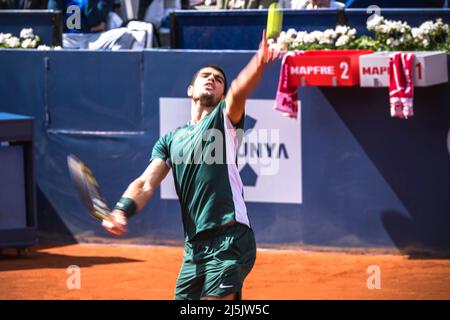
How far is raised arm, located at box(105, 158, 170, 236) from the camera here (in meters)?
5.64

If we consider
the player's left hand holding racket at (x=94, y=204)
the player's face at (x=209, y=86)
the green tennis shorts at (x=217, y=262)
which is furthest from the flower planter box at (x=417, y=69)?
the player's left hand holding racket at (x=94, y=204)

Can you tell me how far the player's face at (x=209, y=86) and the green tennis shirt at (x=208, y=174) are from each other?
0.12 m

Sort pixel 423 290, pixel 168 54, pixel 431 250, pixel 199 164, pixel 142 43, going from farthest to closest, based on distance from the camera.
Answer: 1. pixel 142 43
2. pixel 168 54
3. pixel 431 250
4. pixel 423 290
5. pixel 199 164

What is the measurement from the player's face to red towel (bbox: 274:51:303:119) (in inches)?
177

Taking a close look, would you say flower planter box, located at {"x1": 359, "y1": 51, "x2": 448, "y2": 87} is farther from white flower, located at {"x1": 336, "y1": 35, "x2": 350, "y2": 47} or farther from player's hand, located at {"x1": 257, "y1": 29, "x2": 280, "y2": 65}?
Answer: player's hand, located at {"x1": 257, "y1": 29, "x2": 280, "y2": 65}

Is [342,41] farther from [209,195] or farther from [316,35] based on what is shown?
[209,195]

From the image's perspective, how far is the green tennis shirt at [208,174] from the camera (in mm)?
5973

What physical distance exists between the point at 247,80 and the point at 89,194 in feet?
3.88

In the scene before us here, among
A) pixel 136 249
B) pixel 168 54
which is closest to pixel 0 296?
pixel 136 249

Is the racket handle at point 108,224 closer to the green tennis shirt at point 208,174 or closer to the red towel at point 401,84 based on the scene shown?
the green tennis shirt at point 208,174
